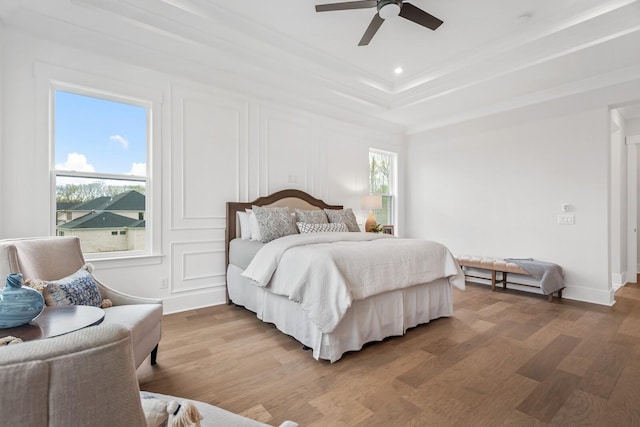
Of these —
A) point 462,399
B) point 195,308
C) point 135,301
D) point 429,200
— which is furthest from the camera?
point 429,200

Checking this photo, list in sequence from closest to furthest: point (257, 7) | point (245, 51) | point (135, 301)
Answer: point (135, 301)
point (257, 7)
point (245, 51)

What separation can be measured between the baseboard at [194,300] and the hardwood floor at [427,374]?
26 centimetres

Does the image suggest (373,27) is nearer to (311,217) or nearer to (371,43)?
(371,43)

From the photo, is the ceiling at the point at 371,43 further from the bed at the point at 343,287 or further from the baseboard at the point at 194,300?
the baseboard at the point at 194,300

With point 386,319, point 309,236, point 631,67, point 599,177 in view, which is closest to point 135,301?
point 309,236

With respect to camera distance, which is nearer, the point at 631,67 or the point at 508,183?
the point at 631,67

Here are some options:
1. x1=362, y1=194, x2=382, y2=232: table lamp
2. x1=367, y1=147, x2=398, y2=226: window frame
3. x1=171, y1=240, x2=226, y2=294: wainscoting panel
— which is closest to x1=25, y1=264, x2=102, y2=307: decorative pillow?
x1=171, y1=240, x2=226, y2=294: wainscoting panel

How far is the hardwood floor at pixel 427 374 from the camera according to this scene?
176 cm

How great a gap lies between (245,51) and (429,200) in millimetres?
4027

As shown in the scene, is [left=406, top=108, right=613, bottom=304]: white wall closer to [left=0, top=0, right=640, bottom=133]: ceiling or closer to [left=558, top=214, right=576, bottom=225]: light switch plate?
[left=558, top=214, right=576, bottom=225]: light switch plate

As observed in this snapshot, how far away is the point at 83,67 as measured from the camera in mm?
3021

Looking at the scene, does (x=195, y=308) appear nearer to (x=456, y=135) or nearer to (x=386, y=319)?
(x=386, y=319)

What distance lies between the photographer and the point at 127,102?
130 inches

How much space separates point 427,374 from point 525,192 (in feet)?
11.7
